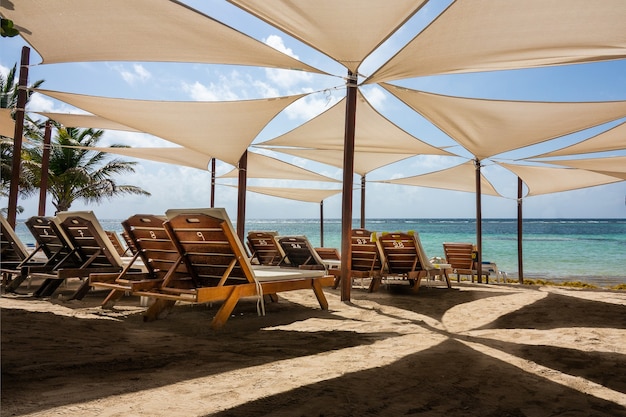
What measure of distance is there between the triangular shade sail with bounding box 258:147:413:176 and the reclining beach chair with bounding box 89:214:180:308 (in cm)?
590

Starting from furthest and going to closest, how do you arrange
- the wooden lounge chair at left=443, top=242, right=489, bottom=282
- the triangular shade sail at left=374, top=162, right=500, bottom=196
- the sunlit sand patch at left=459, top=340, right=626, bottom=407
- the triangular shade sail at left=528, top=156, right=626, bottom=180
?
the triangular shade sail at left=374, top=162, right=500, bottom=196
the wooden lounge chair at left=443, top=242, right=489, bottom=282
the triangular shade sail at left=528, top=156, right=626, bottom=180
the sunlit sand patch at left=459, top=340, right=626, bottom=407

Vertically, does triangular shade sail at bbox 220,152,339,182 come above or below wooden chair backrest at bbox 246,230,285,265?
above

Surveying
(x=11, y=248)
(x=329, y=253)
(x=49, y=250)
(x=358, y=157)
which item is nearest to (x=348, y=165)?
(x=329, y=253)

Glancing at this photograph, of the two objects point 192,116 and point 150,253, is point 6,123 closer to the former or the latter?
point 192,116

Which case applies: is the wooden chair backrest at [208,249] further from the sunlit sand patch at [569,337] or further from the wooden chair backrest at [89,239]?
the sunlit sand patch at [569,337]

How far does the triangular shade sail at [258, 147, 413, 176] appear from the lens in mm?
10164

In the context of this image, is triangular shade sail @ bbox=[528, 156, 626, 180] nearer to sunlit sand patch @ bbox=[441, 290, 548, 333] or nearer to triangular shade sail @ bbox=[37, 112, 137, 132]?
sunlit sand patch @ bbox=[441, 290, 548, 333]

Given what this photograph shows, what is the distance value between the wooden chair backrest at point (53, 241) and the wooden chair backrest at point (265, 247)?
219cm

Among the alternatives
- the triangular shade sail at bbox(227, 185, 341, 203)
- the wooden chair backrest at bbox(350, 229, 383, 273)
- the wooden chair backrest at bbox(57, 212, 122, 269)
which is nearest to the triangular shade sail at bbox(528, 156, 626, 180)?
the wooden chair backrest at bbox(350, 229, 383, 273)

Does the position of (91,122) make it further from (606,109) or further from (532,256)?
(532,256)

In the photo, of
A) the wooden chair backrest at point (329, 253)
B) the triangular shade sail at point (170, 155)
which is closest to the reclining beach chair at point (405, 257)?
the wooden chair backrest at point (329, 253)

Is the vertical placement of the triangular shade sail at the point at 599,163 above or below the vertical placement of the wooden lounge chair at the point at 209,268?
above

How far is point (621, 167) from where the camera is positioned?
28.1 ft

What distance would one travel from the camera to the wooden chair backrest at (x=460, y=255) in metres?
8.99
